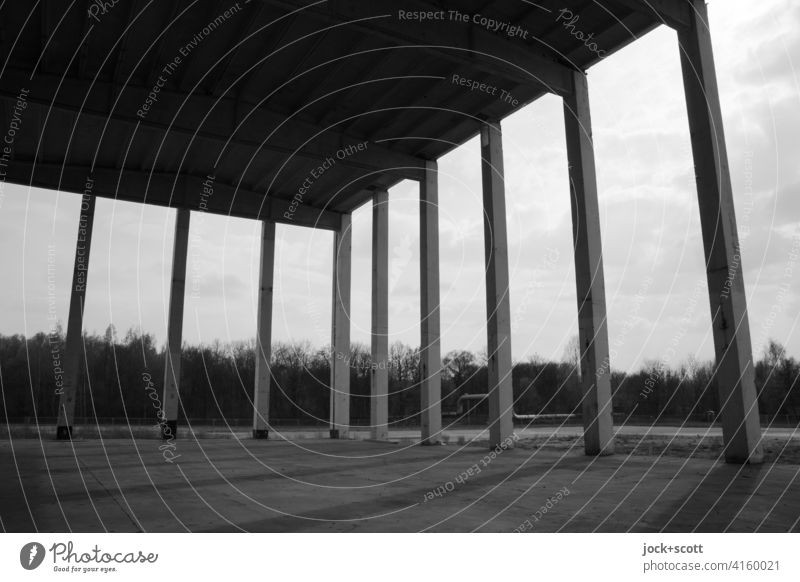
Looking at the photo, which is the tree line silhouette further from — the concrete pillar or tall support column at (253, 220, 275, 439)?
the concrete pillar

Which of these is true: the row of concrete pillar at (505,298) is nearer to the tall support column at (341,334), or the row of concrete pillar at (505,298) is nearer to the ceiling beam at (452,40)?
the tall support column at (341,334)

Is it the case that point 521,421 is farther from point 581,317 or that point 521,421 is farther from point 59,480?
point 59,480

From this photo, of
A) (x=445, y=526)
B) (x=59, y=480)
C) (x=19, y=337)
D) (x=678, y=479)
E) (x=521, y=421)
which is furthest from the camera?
(x=521, y=421)

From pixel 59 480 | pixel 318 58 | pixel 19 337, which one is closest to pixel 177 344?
pixel 318 58

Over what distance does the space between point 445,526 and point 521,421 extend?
49.2 meters

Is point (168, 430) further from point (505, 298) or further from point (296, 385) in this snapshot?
point (296, 385)

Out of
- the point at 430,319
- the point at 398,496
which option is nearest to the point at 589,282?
the point at 430,319

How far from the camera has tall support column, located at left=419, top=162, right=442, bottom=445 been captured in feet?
66.0

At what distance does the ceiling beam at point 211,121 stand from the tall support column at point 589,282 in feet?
24.9

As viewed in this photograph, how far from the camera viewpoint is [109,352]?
5306cm

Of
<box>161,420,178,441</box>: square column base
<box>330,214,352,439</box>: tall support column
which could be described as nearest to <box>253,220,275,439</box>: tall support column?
<box>330,214,352,439</box>: tall support column

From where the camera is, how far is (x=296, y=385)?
45125 mm
